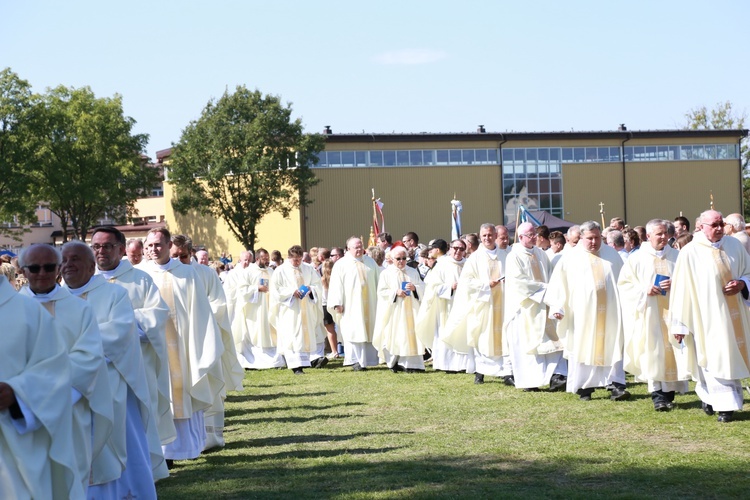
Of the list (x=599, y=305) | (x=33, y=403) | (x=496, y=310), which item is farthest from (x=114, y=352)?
(x=496, y=310)

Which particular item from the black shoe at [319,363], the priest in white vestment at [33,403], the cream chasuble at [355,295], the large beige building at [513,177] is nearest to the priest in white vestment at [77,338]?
the priest in white vestment at [33,403]

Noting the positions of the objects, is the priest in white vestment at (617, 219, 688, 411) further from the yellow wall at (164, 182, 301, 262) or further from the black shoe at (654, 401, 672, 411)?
the yellow wall at (164, 182, 301, 262)

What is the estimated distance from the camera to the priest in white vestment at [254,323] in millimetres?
19938

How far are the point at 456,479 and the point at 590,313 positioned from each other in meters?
5.03

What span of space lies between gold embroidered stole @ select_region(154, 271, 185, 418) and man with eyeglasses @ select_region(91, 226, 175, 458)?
158cm

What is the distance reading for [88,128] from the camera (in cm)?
6297

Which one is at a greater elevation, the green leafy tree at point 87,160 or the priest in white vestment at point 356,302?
the green leafy tree at point 87,160

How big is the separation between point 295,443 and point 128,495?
364 cm

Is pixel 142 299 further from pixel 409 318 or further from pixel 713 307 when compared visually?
pixel 409 318

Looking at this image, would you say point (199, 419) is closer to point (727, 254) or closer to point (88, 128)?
point (727, 254)

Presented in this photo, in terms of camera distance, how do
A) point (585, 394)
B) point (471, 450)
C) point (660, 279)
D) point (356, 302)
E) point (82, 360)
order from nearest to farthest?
point (82, 360)
point (471, 450)
point (660, 279)
point (585, 394)
point (356, 302)

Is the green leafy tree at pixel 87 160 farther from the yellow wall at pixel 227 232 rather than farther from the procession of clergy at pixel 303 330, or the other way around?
the procession of clergy at pixel 303 330

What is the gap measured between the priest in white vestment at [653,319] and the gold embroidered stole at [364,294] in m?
6.90

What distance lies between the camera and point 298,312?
1883 centimetres
